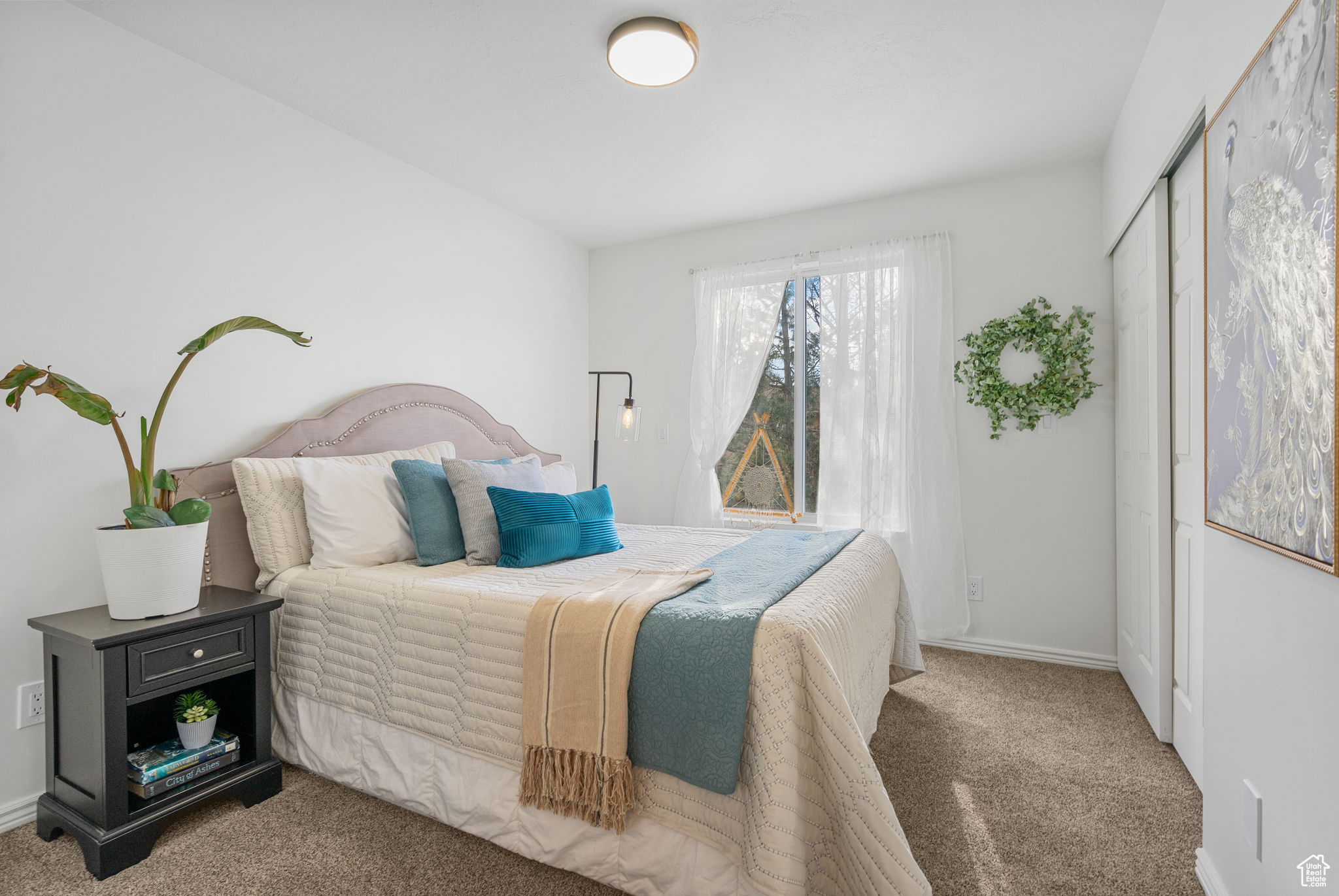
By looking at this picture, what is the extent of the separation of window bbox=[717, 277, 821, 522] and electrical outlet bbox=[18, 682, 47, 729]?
323 centimetres

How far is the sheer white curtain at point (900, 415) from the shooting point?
11.6 feet

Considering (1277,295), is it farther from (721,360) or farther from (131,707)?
(131,707)

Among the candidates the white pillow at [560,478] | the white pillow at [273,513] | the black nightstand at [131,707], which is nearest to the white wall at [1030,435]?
the white pillow at [560,478]

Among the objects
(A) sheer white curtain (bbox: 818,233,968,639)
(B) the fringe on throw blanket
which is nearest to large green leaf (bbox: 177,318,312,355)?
(B) the fringe on throw blanket

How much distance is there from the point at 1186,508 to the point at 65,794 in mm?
3598

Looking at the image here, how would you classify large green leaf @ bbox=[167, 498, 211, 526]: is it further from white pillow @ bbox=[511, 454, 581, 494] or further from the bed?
white pillow @ bbox=[511, 454, 581, 494]

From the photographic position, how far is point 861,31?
225 cm

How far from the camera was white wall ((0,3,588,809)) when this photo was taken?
6.56ft

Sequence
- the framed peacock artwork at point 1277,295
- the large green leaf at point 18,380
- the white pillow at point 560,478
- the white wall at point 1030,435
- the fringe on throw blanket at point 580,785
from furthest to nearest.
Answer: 1. the white wall at point 1030,435
2. the white pillow at point 560,478
3. the large green leaf at point 18,380
4. the fringe on throw blanket at point 580,785
5. the framed peacock artwork at point 1277,295

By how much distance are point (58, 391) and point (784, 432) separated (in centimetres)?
334

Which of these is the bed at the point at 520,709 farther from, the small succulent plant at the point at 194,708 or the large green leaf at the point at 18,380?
the large green leaf at the point at 18,380

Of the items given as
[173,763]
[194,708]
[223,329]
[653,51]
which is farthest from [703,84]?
[173,763]

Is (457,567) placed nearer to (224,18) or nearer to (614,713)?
(614,713)

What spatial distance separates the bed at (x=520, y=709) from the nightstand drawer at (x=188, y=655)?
0.21 metres
